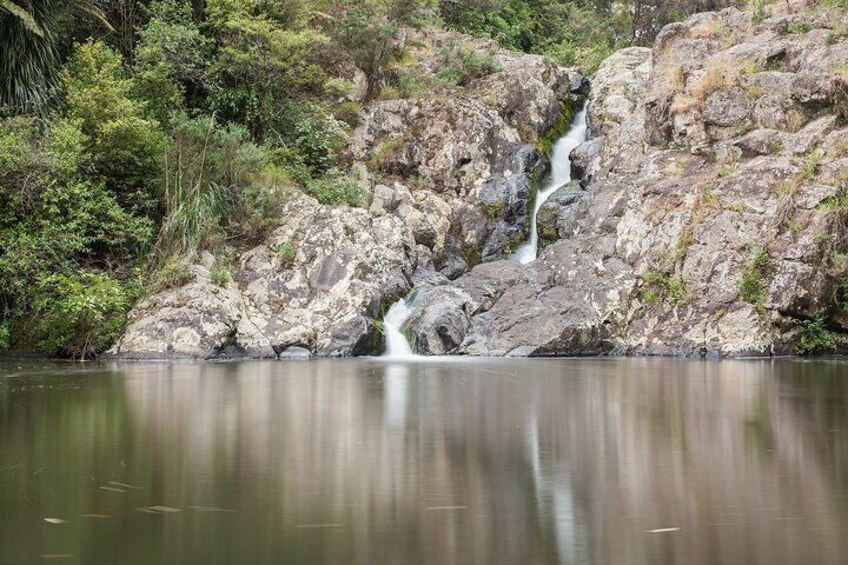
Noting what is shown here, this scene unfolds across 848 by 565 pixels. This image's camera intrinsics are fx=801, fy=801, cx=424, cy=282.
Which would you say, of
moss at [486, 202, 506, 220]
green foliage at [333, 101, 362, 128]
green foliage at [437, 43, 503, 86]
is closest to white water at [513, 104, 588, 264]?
moss at [486, 202, 506, 220]

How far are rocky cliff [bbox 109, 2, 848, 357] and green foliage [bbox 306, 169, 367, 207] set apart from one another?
0.71 metres

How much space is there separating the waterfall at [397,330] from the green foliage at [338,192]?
13.0 feet

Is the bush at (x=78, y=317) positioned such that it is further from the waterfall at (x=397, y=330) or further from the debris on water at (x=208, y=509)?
the debris on water at (x=208, y=509)

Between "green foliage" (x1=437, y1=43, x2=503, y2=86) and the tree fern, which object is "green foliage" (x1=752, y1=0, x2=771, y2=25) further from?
Answer: the tree fern

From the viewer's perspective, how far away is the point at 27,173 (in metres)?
Answer: 17.3

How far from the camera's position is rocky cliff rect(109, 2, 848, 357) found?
59.7ft

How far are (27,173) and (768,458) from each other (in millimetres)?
16324

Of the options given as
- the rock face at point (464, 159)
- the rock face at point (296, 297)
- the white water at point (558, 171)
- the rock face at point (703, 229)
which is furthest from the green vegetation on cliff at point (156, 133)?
the rock face at point (703, 229)

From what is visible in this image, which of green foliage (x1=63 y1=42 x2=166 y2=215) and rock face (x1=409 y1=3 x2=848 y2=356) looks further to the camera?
green foliage (x1=63 y1=42 x2=166 y2=215)

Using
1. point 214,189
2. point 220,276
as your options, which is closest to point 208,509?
point 220,276

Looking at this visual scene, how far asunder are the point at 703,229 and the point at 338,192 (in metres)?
9.94

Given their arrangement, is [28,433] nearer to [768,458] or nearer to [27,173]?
[768,458]

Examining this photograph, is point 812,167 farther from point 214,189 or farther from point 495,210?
point 214,189

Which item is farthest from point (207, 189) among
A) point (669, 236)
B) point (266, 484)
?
point (266, 484)
